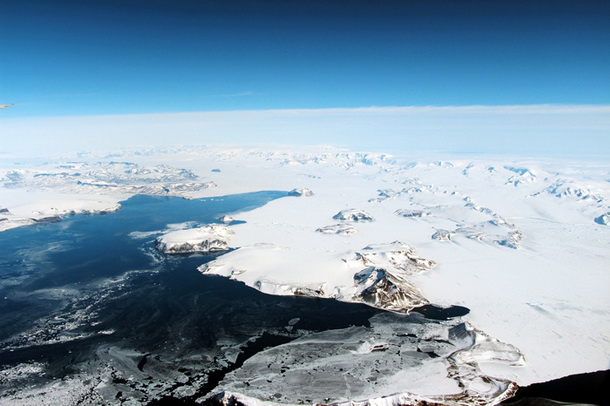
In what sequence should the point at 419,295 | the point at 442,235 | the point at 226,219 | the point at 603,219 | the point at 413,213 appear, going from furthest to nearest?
the point at 413,213 → the point at 603,219 → the point at 226,219 → the point at 442,235 → the point at 419,295

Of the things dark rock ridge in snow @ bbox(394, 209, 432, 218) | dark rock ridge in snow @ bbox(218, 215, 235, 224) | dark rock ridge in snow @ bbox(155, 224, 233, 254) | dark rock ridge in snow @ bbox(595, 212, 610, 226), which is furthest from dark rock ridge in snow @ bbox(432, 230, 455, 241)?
dark rock ridge in snow @ bbox(595, 212, 610, 226)

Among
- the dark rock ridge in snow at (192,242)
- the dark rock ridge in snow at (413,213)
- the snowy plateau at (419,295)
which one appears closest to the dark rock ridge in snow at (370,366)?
the snowy plateau at (419,295)

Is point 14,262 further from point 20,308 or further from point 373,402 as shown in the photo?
point 373,402

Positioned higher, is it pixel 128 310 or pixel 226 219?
pixel 226 219

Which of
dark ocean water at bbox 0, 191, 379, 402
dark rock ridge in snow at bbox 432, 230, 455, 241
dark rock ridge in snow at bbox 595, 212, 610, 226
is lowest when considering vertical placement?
dark ocean water at bbox 0, 191, 379, 402

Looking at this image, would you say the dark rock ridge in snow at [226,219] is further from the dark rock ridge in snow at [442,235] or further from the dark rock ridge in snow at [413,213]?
the dark rock ridge in snow at [413,213]

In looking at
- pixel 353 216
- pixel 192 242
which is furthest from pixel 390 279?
pixel 353 216

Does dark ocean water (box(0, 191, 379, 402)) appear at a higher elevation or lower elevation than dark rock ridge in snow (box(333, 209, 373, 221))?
lower

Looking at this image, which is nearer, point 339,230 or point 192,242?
point 192,242

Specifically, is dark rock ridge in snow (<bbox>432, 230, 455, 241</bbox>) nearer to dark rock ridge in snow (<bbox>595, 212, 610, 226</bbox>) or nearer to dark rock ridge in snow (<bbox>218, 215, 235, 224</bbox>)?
dark rock ridge in snow (<bbox>218, 215, 235, 224</bbox>)

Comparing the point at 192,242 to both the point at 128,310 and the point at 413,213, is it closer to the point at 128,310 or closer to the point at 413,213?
the point at 128,310

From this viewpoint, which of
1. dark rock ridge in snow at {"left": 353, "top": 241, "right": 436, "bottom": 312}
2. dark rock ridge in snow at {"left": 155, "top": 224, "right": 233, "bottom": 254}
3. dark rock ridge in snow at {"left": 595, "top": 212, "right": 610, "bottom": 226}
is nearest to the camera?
dark rock ridge in snow at {"left": 353, "top": 241, "right": 436, "bottom": 312}
